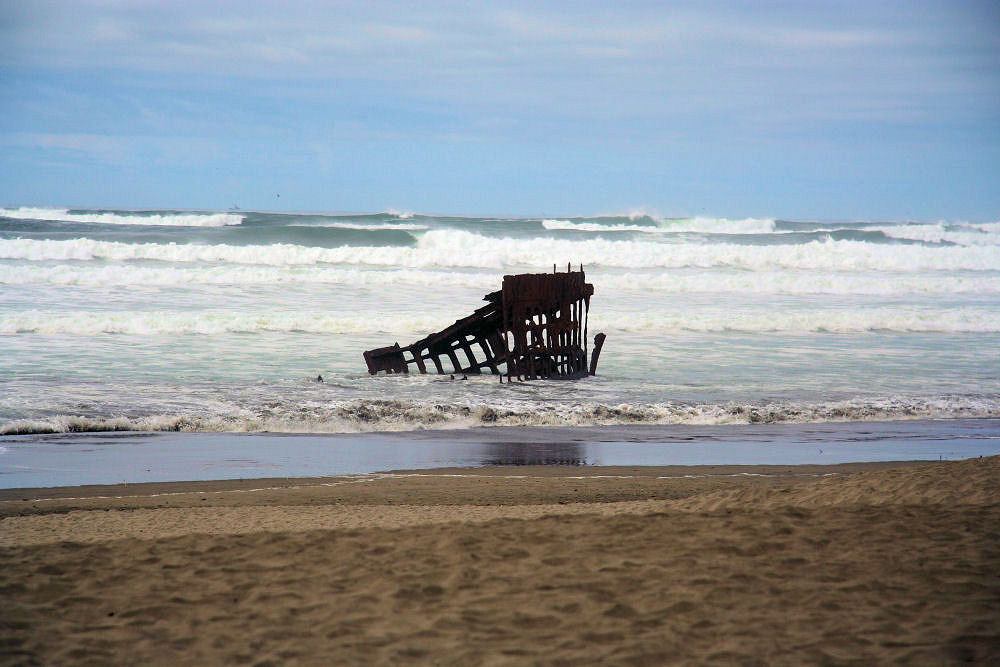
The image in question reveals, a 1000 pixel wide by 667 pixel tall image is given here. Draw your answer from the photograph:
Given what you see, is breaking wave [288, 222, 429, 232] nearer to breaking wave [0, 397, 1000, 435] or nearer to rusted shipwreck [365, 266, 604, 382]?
rusted shipwreck [365, 266, 604, 382]

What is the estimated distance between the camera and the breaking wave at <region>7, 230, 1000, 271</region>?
39.0 metres

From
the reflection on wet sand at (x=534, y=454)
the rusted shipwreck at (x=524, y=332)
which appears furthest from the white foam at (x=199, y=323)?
Answer: the reflection on wet sand at (x=534, y=454)

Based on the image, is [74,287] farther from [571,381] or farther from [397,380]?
[571,381]

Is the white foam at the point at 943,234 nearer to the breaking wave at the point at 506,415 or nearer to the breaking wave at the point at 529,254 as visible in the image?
the breaking wave at the point at 529,254

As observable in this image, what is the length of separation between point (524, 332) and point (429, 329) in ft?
23.0

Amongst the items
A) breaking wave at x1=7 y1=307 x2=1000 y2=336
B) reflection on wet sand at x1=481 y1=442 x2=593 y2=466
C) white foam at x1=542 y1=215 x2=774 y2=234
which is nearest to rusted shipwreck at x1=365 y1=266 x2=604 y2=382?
reflection on wet sand at x1=481 y1=442 x2=593 y2=466

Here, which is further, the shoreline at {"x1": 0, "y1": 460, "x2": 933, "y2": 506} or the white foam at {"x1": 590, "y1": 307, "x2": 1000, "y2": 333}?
the white foam at {"x1": 590, "y1": 307, "x2": 1000, "y2": 333}

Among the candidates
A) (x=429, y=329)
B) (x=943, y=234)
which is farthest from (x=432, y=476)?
(x=943, y=234)

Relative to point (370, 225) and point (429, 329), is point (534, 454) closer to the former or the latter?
point (429, 329)

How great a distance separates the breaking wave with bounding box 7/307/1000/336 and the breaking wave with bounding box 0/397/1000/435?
354 inches

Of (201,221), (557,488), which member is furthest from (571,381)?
(201,221)

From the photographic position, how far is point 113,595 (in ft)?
17.1

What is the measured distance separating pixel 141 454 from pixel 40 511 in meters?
3.10

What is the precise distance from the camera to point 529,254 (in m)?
44.0
